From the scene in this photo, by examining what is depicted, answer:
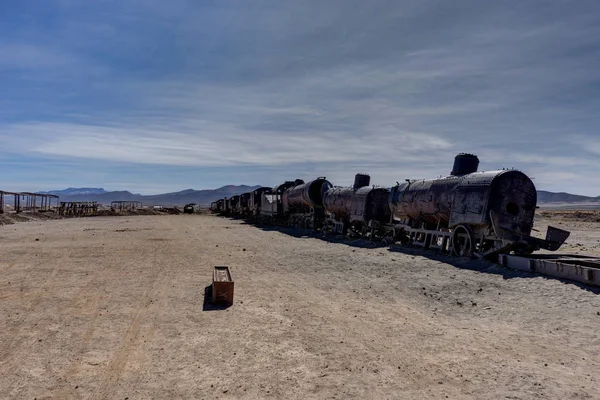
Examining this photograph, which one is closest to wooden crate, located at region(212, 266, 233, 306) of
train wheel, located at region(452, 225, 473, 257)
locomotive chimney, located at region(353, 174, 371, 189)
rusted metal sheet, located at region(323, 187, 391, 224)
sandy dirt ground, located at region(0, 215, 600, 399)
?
sandy dirt ground, located at region(0, 215, 600, 399)

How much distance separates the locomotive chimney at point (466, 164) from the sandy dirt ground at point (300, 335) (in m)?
4.88

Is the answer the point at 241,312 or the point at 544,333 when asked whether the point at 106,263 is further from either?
the point at 544,333

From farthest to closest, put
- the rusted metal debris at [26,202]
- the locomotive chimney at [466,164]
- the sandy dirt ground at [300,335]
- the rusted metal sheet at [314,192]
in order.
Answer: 1. the rusted metal debris at [26,202]
2. the rusted metal sheet at [314,192]
3. the locomotive chimney at [466,164]
4. the sandy dirt ground at [300,335]

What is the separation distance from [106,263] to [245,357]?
36.3ft

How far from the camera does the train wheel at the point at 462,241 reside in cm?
1666

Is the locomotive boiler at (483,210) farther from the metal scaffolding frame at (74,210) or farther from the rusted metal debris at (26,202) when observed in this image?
the metal scaffolding frame at (74,210)

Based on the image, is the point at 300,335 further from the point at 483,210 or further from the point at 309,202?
the point at 309,202

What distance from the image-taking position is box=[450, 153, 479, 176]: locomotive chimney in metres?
18.6

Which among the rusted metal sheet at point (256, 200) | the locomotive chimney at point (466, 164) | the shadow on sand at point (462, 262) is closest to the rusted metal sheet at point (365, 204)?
the shadow on sand at point (462, 262)

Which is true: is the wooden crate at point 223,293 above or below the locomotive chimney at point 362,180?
below

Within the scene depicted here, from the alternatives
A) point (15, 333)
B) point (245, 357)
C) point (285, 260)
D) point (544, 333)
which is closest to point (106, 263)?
point (285, 260)

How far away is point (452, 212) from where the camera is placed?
1762cm

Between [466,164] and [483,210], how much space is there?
3463mm

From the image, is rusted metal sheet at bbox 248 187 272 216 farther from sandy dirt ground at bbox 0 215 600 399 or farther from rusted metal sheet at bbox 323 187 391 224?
sandy dirt ground at bbox 0 215 600 399
